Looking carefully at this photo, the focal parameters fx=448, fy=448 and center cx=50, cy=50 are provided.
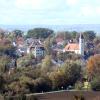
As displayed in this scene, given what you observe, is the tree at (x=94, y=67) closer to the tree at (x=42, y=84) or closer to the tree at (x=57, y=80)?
the tree at (x=57, y=80)

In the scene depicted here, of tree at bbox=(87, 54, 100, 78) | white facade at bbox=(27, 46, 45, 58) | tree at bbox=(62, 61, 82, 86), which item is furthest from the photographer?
white facade at bbox=(27, 46, 45, 58)

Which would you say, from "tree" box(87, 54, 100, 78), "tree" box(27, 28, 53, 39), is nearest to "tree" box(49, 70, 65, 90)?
"tree" box(87, 54, 100, 78)

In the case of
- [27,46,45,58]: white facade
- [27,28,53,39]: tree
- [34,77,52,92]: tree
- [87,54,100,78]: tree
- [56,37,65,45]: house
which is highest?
[27,28,53,39]: tree

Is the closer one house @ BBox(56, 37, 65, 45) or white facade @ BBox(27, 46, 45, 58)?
white facade @ BBox(27, 46, 45, 58)

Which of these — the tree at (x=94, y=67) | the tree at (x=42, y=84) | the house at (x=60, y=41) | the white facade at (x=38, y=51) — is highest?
the house at (x=60, y=41)

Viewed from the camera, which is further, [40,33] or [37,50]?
[40,33]

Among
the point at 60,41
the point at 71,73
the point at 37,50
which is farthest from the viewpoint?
the point at 60,41

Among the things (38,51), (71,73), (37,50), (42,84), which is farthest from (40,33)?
(42,84)

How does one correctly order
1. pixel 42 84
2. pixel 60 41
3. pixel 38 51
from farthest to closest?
pixel 60 41 → pixel 38 51 → pixel 42 84

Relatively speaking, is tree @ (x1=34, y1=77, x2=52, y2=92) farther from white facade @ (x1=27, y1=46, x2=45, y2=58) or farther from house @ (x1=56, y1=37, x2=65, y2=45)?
→ house @ (x1=56, y1=37, x2=65, y2=45)

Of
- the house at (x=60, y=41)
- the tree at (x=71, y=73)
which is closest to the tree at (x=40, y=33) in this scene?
the house at (x=60, y=41)

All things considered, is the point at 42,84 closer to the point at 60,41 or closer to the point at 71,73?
the point at 71,73

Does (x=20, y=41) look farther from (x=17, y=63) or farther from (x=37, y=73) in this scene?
(x=37, y=73)
